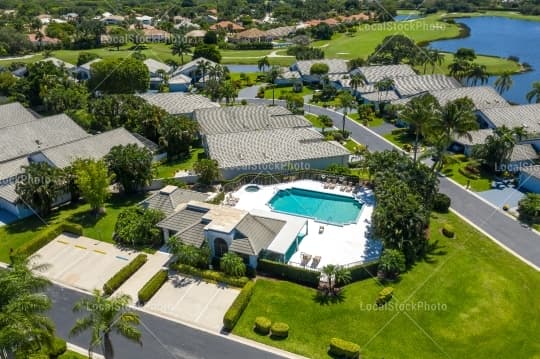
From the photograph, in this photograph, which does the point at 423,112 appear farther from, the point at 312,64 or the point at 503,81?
the point at 312,64

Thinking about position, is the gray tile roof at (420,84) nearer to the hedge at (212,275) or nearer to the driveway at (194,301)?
the hedge at (212,275)

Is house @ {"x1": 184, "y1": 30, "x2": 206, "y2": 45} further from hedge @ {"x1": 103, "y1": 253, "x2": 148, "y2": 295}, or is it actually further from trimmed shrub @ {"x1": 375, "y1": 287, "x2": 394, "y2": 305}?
trimmed shrub @ {"x1": 375, "y1": 287, "x2": 394, "y2": 305}

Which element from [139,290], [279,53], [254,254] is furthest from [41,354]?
[279,53]

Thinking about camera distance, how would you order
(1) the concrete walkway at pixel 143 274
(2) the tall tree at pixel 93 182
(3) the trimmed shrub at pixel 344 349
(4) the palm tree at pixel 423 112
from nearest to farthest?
(3) the trimmed shrub at pixel 344 349 → (1) the concrete walkway at pixel 143 274 → (2) the tall tree at pixel 93 182 → (4) the palm tree at pixel 423 112

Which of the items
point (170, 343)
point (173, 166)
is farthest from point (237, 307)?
point (173, 166)

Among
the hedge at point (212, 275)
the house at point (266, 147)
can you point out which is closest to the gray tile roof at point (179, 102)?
the house at point (266, 147)

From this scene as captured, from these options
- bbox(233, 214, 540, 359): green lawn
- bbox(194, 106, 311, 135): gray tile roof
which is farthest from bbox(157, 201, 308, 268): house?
bbox(194, 106, 311, 135): gray tile roof

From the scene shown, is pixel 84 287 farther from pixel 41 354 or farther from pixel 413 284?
pixel 413 284
